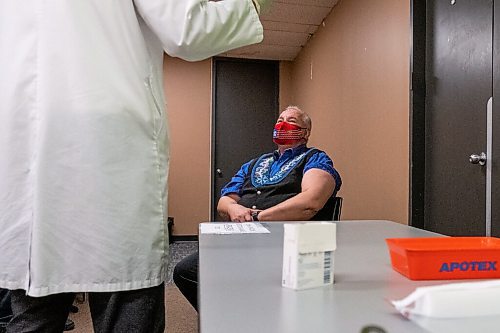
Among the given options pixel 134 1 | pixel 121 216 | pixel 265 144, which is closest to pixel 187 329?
pixel 121 216

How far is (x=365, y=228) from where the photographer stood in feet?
4.83

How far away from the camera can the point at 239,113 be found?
18.3 feet

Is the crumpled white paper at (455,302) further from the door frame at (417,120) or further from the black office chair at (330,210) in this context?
the door frame at (417,120)

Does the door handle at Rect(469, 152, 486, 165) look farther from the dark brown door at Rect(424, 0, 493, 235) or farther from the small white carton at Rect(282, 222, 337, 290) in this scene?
the small white carton at Rect(282, 222, 337, 290)

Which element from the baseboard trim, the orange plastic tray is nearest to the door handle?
the orange plastic tray

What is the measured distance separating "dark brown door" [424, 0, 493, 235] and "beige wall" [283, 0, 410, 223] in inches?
A: 6.2

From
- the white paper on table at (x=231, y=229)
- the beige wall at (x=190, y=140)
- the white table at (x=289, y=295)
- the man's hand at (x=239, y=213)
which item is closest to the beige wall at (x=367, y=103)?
the man's hand at (x=239, y=213)

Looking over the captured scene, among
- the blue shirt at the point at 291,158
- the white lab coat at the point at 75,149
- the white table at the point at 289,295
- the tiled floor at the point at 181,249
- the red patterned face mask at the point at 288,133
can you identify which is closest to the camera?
the white table at the point at 289,295

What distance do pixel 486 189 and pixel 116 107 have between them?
5.76 feet

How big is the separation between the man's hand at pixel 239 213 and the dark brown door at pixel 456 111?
39.7 inches

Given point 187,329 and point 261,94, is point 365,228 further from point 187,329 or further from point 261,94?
point 261,94

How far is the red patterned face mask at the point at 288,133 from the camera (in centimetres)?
232

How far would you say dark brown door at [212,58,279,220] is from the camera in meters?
5.54

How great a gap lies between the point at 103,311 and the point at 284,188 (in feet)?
4.71
